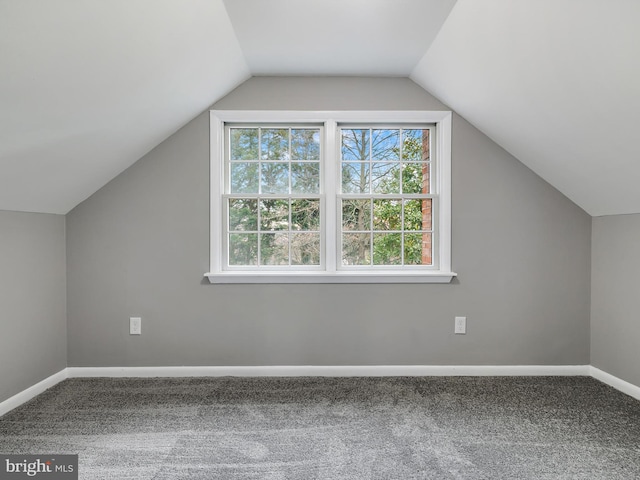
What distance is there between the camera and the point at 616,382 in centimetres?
303

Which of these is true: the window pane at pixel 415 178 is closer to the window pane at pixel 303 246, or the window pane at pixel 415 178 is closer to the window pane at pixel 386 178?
the window pane at pixel 386 178

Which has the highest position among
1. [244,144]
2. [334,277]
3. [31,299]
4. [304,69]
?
[304,69]

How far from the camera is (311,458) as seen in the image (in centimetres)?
214

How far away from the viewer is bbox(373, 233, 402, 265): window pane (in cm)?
344

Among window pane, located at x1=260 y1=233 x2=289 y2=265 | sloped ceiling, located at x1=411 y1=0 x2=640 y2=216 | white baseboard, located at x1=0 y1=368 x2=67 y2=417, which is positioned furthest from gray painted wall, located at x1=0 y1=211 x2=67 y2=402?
sloped ceiling, located at x1=411 y1=0 x2=640 y2=216

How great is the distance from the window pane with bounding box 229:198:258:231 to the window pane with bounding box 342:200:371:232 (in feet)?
2.30

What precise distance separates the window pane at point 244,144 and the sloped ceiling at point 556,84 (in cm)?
130

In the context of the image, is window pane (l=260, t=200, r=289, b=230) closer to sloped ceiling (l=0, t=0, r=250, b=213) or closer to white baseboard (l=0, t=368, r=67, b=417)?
sloped ceiling (l=0, t=0, r=250, b=213)

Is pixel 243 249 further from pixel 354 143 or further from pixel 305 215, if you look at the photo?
pixel 354 143

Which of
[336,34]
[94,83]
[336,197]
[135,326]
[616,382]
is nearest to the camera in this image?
[94,83]

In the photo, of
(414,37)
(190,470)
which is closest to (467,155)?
(414,37)

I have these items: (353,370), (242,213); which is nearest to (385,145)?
(242,213)

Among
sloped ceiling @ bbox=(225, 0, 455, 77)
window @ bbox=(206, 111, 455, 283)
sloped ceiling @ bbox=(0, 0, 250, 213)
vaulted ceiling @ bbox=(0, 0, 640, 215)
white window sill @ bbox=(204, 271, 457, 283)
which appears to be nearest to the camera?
sloped ceiling @ bbox=(0, 0, 250, 213)

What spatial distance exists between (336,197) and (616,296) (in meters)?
2.11
